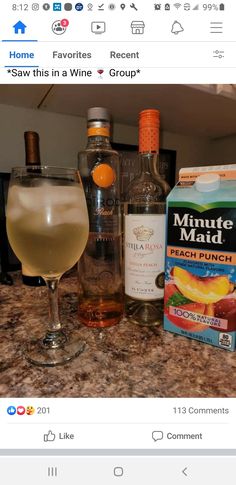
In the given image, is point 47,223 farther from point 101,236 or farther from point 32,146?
point 32,146

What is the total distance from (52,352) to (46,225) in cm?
18

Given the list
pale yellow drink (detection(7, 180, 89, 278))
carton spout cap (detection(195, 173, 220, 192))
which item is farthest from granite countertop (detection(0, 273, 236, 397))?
carton spout cap (detection(195, 173, 220, 192))

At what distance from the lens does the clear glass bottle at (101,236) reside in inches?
19.4

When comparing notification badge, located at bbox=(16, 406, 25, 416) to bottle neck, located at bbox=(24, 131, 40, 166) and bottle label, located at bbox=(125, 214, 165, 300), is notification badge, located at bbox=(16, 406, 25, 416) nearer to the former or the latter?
bottle label, located at bbox=(125, 214, 165, 300)

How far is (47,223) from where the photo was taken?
14.2 inches

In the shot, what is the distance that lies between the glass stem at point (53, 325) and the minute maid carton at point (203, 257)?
0.56 ft

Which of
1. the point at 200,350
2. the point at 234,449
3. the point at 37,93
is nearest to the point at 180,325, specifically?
the point at 200,350

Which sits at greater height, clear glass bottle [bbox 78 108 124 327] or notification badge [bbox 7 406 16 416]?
clear glass bottle [bbox 78 108 124 327]

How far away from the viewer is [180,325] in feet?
1.44
